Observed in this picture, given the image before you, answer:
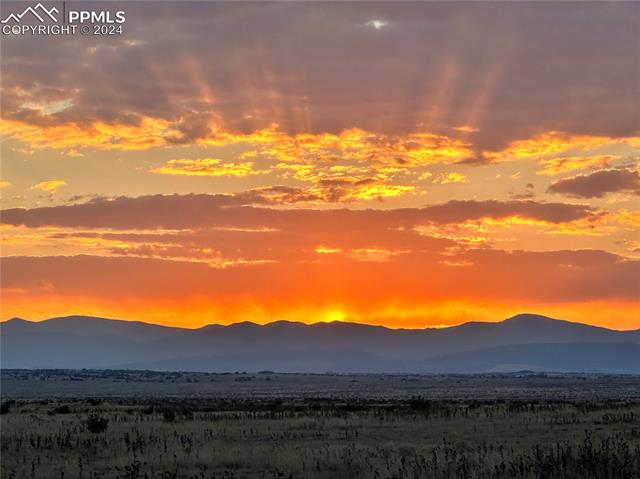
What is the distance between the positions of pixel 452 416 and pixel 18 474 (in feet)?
79.8

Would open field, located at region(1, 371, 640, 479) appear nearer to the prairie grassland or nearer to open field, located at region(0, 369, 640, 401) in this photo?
the prairie grassland

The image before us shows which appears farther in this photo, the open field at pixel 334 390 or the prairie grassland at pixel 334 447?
the open field at pixel 334 390

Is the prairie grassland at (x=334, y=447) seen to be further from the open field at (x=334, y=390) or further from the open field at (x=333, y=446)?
the open field at (x=334, y=390)

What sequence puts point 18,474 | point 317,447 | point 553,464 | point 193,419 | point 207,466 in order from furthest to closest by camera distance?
point 193,419, point 317,447, point 207,466, point 18,474, point 553,464

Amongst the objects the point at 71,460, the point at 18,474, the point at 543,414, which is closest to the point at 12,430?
the point at 71,460

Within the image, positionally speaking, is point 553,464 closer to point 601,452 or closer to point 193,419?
point 601,452

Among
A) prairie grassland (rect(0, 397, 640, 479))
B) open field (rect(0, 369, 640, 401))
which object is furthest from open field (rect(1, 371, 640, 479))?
open field (rect(0, 369, 640, 401))

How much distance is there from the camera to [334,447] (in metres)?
25.3

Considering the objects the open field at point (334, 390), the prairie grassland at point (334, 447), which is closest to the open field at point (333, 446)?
the prairie grassland at point (334, 447)

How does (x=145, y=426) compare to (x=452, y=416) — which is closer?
(x=145, y=426)

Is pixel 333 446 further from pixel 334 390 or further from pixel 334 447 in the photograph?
pixel 334 390

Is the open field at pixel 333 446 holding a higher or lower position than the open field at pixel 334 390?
higher

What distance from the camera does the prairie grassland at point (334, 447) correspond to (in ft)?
62.3

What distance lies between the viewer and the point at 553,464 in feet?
57.9
